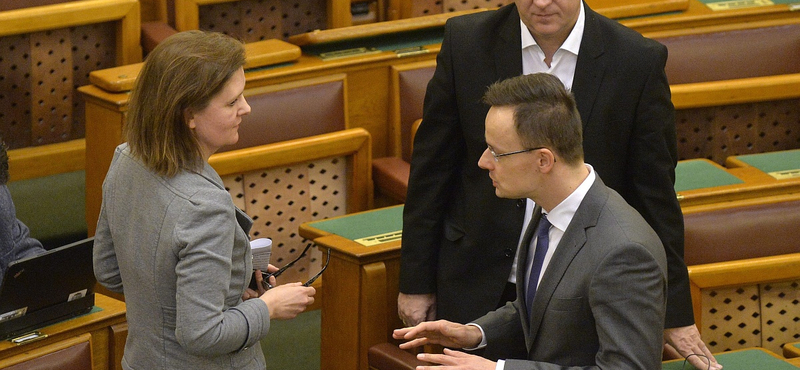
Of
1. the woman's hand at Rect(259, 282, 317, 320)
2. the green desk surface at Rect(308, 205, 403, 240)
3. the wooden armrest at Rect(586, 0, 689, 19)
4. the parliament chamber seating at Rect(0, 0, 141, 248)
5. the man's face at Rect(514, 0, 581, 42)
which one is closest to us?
the woman's hand at Rect(259, 282, 317, 320)

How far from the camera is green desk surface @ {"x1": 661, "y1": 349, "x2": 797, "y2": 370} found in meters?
1.18

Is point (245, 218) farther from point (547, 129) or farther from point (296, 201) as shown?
point (296, 201)

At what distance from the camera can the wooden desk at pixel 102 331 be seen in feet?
3.97

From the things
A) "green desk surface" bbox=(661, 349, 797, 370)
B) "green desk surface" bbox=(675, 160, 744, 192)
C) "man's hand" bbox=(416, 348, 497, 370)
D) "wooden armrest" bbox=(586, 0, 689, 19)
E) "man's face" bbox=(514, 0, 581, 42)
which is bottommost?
"green desk surface" bbox=(661, 349, 797, 370)

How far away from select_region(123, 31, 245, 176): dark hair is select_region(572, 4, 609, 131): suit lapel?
40 centimetres

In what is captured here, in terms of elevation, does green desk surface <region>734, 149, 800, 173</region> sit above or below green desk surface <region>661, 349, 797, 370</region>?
above

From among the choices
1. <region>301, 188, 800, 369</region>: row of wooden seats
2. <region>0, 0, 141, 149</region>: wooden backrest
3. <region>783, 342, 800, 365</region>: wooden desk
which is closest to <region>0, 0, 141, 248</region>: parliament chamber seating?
<region>0, 0, 141, 149</region>: wooden backrest

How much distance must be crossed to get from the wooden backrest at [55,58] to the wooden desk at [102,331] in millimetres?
629

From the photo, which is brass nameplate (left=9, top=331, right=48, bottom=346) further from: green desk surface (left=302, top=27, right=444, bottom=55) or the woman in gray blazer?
green desk surface (left=302, top=27, right=444, bottom=55)

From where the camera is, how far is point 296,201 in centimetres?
171

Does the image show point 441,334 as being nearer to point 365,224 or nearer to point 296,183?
point 365,224

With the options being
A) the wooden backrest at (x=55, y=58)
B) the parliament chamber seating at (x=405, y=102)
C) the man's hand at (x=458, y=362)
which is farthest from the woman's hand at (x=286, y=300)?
the wooden backrest at (x=55, y=58)

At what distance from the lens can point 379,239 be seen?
1.39 meters

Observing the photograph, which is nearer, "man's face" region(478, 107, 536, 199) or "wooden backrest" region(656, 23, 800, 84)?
"man's face" region(478, 107, 536, 199)
